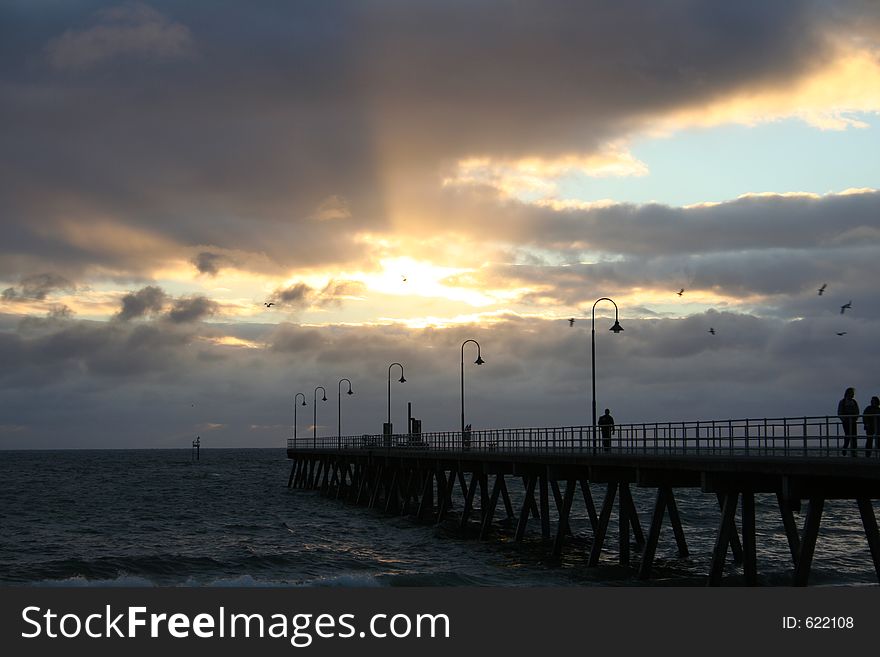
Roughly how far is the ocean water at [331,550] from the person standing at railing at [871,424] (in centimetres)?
741

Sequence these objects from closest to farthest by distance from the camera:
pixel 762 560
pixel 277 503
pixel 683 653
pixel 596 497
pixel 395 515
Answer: pixel 683 653
pixel 762 560
pixel 395 515
pixel 277 503
pixel 596 497

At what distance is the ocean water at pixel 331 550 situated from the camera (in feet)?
115

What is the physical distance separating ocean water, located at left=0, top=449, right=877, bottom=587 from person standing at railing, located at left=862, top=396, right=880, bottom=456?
7.41m

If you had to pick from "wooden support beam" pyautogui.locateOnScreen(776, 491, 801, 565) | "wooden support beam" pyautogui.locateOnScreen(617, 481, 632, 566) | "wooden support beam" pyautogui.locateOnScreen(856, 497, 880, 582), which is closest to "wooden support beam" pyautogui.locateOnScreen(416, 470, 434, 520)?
"wooden support beam" pyautogui.locateOnScreen(617, 481, 632, 566)

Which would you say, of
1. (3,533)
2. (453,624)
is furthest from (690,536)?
(3,533)

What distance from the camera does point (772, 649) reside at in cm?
1814

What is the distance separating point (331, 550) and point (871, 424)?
26349 mm

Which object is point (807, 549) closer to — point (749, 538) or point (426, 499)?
point (749, 538)

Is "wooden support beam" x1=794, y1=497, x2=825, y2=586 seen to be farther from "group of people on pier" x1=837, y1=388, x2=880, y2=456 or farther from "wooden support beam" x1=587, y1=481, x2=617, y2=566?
"wooden support beam" x1=587, y1=481, x2=617, y2=566

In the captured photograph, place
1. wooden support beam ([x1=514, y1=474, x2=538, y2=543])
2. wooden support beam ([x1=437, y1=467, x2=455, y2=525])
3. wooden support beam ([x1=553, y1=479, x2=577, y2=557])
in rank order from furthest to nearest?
wooden support beam ([x1=437, y1=467, x2=455, y2=525]) < wooden support beam ([x1=514, y1=474, x2=538, y2=543]) < wooden support beam ([x1=553, y1=479, x2=577, y2=557])

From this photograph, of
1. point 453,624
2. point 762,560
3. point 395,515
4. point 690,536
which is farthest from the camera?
point 395,515

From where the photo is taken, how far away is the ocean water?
34938 millimetres

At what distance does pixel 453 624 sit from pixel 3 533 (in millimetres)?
41012

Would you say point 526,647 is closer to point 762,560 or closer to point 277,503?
point 762,560
